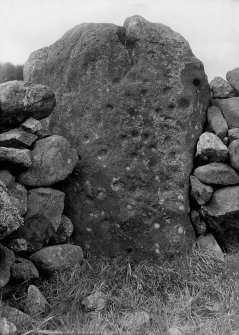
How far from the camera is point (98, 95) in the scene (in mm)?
8117

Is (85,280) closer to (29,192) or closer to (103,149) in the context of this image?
(29,192)

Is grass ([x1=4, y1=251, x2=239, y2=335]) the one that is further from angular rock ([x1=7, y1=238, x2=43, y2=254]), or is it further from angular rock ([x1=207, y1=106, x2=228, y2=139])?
angular rock ([x1=207, y1=106, x2=228, y2=139])

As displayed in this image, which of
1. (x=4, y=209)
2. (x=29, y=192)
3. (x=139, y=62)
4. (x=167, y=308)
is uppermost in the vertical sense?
(x=139, y=62)

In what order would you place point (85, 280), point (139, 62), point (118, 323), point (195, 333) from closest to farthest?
point (195, 333) < point (118, 323) < point (85, 280) < point (139, 62)

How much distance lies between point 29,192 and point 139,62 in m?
2.93

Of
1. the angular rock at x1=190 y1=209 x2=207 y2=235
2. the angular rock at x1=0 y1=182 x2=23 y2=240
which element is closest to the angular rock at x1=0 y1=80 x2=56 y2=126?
the angular rock at x1=0 y1=182 x2=23 y2=240

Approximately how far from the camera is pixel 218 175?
7723mm

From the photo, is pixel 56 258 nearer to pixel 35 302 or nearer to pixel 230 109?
pixel 35 302

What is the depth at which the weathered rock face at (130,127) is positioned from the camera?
25.1 feet

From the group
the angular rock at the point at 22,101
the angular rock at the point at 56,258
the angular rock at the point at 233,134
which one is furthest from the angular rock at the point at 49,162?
the angular rock at the point at 233,134

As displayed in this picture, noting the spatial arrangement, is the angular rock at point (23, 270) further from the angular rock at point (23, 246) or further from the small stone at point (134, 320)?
the small stone at point (134, 320)

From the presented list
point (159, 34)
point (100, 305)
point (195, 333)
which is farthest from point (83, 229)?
point (159, 34)

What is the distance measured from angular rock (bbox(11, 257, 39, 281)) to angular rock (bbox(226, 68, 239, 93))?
496 cm

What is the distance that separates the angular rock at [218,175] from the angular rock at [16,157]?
273cm
